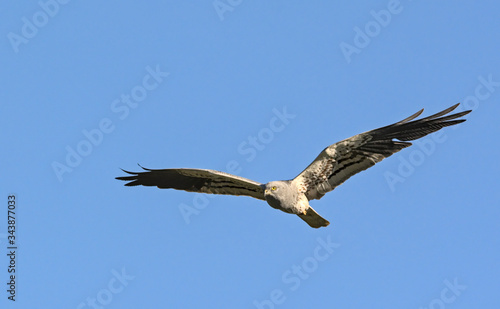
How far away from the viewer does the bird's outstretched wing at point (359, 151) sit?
12.6m

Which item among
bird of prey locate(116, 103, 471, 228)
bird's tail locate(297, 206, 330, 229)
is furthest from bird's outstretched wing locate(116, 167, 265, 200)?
bird's tail locate(297, 206, 330, 229)

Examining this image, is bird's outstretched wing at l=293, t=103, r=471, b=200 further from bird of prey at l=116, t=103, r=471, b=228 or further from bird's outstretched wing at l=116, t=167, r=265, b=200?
bird's outstretched wing at l=116, t=167, r=265, b=200

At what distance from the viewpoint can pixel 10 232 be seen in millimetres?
14812

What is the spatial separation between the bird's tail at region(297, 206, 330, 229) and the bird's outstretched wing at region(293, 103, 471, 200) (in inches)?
11.1

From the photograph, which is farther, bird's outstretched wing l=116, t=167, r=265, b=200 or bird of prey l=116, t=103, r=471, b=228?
bird's outstretched wing l=116, t=167, r=265, b=200

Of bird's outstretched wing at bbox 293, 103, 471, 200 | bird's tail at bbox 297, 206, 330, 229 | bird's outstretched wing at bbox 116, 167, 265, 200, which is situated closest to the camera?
bird's outstretched wing at bbox 293, 103, 471, 200

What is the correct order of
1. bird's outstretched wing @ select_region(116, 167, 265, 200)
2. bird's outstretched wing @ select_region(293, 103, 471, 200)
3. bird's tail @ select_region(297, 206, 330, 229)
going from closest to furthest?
bird's outstretched wing @ select_region(293, 103, 471, 200), bird's tail @ select_region(297, 206, 330, 229), bird's outstretched wing @ select_region(116, 167, 265, 200)

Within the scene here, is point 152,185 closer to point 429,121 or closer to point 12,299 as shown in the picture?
point 12,299

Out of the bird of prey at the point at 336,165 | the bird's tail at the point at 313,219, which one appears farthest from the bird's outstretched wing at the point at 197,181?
the bird's tail at the point at 313,219

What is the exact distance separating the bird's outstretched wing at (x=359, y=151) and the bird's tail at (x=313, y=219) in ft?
0.93

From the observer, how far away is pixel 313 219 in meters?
13.6

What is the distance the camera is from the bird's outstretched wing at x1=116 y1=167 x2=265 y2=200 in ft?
46.3

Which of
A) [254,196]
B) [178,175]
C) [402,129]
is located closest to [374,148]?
[402,129]

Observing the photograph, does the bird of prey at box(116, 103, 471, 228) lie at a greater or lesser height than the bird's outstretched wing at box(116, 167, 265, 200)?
lesser
